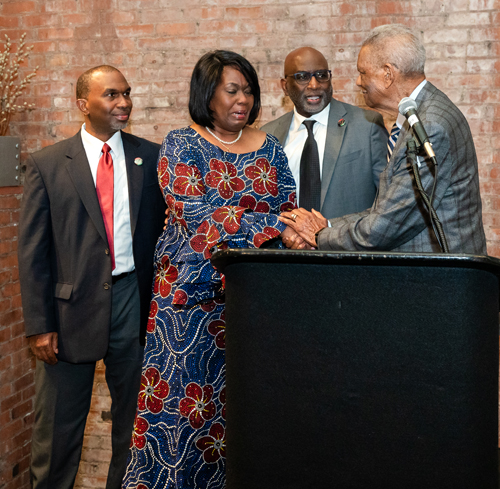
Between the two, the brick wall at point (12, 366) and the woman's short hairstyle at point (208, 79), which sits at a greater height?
the woman's short hairstyle at point (208, 79)

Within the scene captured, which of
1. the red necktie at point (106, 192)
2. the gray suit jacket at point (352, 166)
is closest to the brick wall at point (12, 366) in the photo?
the red necktie at point (106, 192)

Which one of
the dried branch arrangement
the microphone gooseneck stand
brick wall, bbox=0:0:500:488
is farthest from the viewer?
the dried branch arrangement

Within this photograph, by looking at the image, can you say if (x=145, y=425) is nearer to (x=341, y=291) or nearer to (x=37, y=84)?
(x=341, y=291)

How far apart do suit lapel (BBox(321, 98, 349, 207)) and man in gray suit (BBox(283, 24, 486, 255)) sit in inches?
21.6

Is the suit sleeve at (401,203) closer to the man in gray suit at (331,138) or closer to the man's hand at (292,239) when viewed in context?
the man's hand at (292,239)

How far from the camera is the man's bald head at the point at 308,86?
255 cm

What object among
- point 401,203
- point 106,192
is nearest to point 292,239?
point 401,203

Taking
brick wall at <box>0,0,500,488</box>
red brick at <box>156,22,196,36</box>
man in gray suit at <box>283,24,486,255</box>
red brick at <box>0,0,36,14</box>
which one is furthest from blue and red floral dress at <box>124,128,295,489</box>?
red brick at <box>0,0,36,14</box>

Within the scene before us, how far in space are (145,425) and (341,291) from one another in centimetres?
122

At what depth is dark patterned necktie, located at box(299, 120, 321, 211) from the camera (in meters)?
2.46

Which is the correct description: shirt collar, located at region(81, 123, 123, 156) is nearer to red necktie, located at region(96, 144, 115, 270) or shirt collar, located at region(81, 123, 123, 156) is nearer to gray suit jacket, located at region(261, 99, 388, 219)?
red necktie, located at region(96, 144, 115, 270)

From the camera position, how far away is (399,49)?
1895mm

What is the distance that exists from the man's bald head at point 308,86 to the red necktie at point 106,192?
884 mm

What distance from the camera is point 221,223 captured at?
69.9 inches
